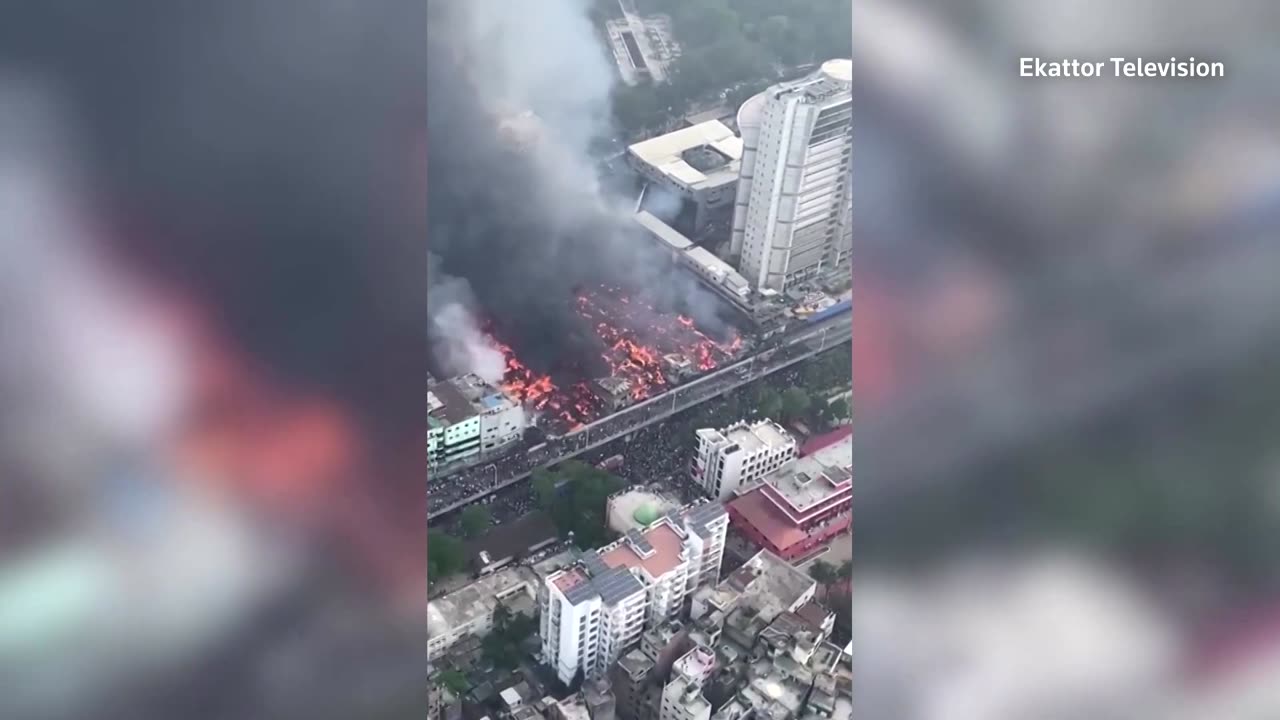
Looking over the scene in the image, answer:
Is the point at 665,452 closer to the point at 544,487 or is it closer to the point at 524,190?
the point at 544,487

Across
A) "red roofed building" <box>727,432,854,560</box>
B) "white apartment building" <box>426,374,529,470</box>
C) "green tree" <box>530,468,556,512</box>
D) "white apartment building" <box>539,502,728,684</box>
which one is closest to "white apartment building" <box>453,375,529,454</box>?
"white apartment building" <box>426,374,529,470</box>

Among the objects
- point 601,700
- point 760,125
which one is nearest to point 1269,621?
point 601,700

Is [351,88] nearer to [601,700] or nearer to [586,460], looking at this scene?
[601,700]

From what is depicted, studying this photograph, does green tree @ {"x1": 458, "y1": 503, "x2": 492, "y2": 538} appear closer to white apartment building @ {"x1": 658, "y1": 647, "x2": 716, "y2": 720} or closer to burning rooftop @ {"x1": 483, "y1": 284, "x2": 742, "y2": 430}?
burning rooftop @ {"x1": 483, "y1": 284, "x2": 742, "y2": 430}

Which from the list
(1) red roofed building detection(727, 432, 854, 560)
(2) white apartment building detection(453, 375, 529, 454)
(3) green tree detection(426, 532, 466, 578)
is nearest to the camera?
(3) green tree detection(426, 532, 466, 578)

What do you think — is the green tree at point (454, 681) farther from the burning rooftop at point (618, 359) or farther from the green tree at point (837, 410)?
the green tree at point (837, 410)
